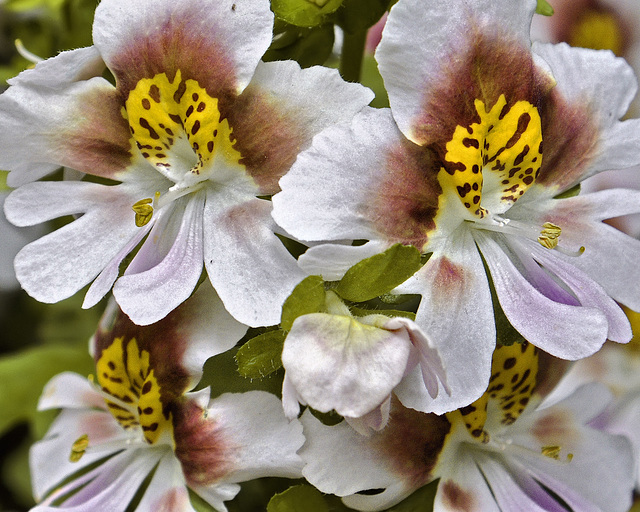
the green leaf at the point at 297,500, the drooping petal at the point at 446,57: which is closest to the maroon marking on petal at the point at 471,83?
the drooping petal at the point at 446,57

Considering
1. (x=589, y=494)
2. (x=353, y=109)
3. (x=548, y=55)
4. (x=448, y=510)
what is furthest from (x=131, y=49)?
(x=589, y=494)

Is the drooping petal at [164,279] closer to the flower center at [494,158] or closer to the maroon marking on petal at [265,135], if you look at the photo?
the maroon marking on petal at [265,135]

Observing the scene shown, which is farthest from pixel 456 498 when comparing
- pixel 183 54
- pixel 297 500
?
pixel 183 54

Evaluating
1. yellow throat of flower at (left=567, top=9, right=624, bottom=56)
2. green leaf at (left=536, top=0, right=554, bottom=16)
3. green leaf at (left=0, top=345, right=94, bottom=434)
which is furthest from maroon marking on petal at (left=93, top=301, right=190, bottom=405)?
yellow throat of flower at (left=567, top=9, right=624, bottom=56)

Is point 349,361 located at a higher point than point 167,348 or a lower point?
higher

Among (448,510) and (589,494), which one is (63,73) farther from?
(589,494)

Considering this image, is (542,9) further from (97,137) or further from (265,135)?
(97,137)
